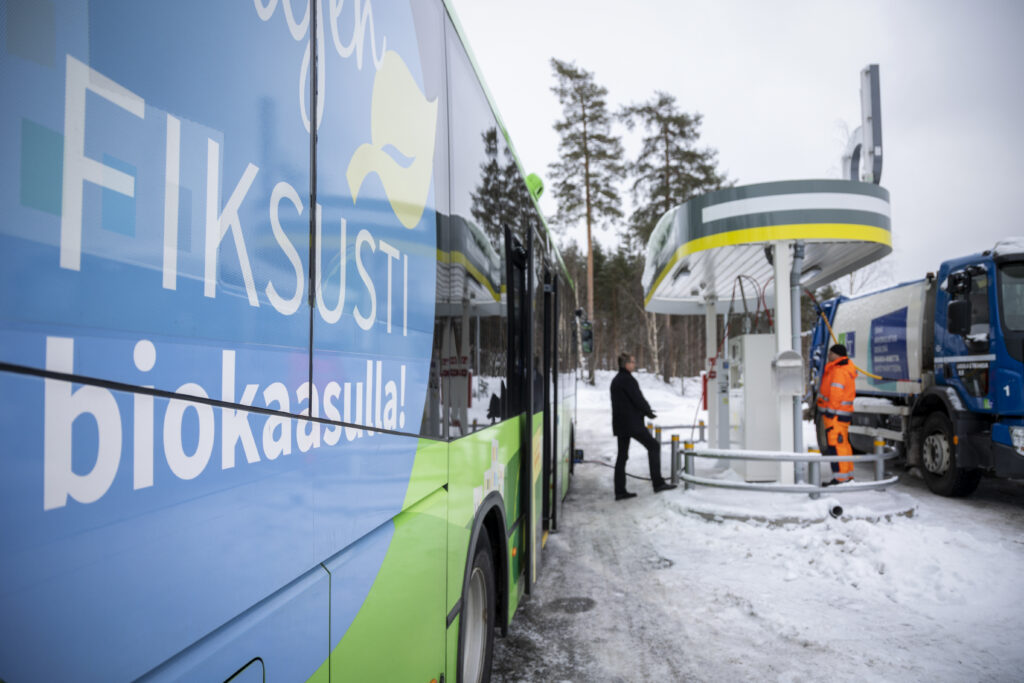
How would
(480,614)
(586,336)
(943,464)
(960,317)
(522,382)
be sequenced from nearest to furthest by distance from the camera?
(480,614), (522,382), (960,317), (943,464), (586,336)

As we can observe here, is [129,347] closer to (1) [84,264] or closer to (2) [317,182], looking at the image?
(1) [84,264]

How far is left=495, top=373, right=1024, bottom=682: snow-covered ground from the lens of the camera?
3721 millimetres

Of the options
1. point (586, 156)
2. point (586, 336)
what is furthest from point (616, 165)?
point (586, 336)

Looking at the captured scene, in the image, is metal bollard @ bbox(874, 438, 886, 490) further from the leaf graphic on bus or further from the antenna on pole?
the leaf graphic on bus

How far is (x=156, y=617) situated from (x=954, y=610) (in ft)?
18.0

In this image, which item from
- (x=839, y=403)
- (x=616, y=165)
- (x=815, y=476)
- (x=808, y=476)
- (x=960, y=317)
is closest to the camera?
(x=815, y=476)

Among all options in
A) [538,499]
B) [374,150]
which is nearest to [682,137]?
[538,499]

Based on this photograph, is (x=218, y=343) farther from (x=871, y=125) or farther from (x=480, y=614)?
(x=871, y=125)

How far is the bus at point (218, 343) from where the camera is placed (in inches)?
27.6

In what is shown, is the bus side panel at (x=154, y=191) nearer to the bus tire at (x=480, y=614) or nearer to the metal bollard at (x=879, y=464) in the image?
the bus tire at (x=480, y=614)

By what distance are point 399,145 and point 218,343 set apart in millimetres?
1070

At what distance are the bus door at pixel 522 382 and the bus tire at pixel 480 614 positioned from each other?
27.1 inches

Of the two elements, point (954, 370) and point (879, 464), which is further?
point (954, 370)

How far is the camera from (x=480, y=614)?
3.24 metres
